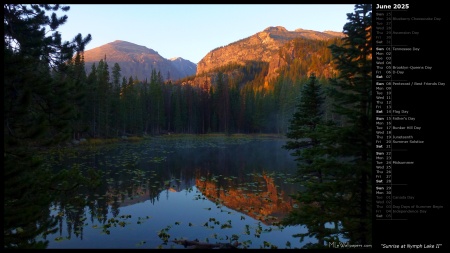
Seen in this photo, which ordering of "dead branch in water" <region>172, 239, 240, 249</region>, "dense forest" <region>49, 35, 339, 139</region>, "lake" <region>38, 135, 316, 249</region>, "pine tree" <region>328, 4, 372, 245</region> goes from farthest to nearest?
"dense forest" <region>49, 35, 339, 139</region> < "lake" <region>38, 135, 316, 249</region> < "dead branch in water" <region>172, 239, 240, 249</region> < "pine tree" <region>328, 4, 372, 245</region>

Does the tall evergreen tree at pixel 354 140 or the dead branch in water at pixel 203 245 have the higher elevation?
the tall evergreen tree at pixel 354 140

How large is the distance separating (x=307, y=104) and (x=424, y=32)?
34.5ft

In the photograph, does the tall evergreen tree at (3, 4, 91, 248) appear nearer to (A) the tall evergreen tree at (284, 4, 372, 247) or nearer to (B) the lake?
(B) the lake

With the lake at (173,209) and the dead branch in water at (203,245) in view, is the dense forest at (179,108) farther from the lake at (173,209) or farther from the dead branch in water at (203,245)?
the dead branch in water at (203,245)

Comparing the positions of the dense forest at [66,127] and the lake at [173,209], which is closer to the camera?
the dense forest at [66,127]

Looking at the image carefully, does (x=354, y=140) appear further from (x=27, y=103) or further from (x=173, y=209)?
(x=173, y=209)

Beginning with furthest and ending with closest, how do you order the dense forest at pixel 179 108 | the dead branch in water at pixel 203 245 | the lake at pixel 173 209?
the dense forest at pixel 179 108, the lake at pixel 173 209, the dead branch in water at pixel 203 245

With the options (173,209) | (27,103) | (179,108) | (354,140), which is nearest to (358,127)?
(354,140)

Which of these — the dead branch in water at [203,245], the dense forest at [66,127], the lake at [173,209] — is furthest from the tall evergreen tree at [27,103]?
the dead branch in water at [203,245]

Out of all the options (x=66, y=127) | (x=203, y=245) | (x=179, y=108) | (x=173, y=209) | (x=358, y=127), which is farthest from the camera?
(x=179, y=108)

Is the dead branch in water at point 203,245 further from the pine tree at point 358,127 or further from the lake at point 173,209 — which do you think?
the pine tree at point 358,127

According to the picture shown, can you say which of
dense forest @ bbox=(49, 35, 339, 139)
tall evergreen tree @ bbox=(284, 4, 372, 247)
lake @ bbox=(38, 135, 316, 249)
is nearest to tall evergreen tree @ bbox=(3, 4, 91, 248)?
lake @ bbox=(38, 135, 316, 249)

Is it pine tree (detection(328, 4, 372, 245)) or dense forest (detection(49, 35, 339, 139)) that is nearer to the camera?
pine tree (detection(328, 4, 372, 245))

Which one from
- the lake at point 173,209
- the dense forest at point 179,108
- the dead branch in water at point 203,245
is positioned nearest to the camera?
the dead branch in water at point 203,245
